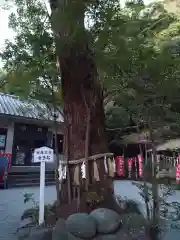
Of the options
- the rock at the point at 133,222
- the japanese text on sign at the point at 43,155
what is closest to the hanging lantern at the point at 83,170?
the japanese text on sign at the point at 43,155

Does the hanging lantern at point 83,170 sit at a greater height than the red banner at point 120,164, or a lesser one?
lesser

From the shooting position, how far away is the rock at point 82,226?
12.2ft

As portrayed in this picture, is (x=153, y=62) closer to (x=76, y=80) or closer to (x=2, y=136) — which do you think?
(x=76, y=80)

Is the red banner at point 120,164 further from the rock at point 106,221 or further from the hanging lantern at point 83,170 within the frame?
the rock at point 106,221

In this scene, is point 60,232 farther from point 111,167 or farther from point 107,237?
point 111,167

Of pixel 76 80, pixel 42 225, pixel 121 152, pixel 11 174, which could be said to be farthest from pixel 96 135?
pixel 121 152

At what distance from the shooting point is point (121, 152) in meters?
16.2

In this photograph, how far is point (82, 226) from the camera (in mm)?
3768

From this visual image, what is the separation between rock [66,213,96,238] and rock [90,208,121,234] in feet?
0.31

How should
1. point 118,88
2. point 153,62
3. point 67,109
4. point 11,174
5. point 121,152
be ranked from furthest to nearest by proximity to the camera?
point 121,152 → point 11,174 → point 67,109 → point 118,88 → point 153,62

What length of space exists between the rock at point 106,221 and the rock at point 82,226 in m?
0.10

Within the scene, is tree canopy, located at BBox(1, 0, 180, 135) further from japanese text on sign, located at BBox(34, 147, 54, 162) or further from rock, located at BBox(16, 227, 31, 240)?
rock, located at BBox(16, 227, 31, 240)

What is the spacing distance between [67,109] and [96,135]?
2.34 feet

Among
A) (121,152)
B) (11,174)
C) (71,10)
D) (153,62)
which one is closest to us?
(71,10)
